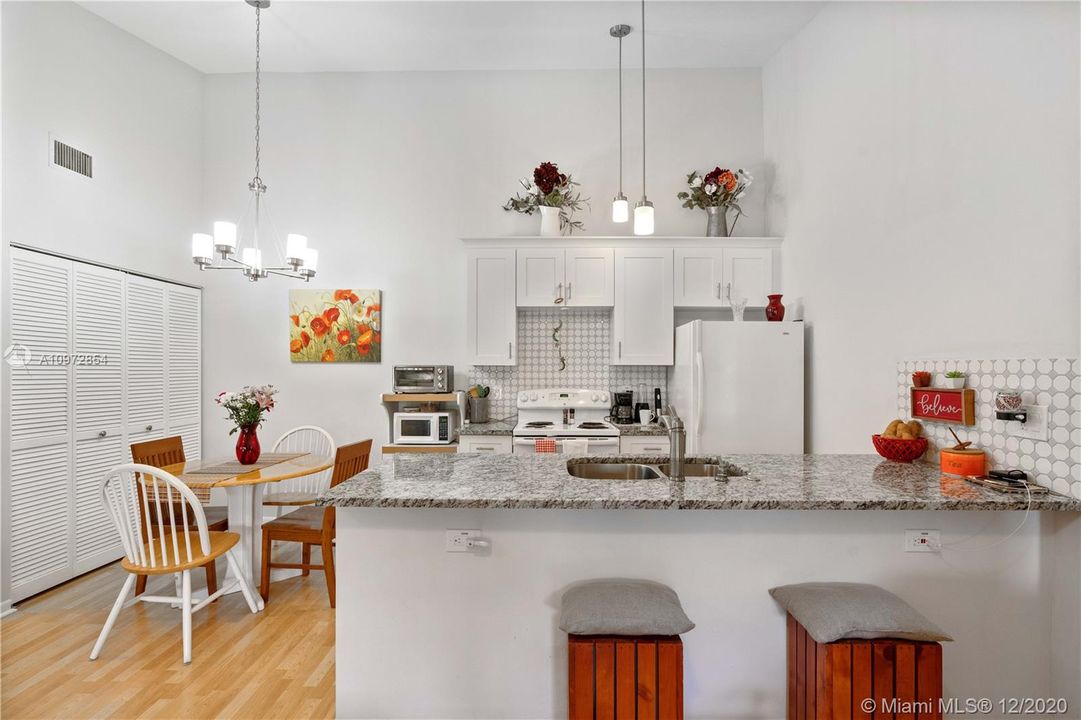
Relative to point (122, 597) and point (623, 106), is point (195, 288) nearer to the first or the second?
point (122, 597)

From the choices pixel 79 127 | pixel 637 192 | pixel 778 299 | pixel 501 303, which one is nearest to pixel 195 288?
pixel 79 127

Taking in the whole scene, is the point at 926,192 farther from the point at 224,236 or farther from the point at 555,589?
the point at 224,236

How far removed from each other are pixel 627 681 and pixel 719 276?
3.09 metres

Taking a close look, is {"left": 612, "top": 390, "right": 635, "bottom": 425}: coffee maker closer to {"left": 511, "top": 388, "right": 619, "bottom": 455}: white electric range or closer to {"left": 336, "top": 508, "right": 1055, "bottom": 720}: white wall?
{"left": 511, "top": 388, "right": 619, "bottom": 455}: white electric range

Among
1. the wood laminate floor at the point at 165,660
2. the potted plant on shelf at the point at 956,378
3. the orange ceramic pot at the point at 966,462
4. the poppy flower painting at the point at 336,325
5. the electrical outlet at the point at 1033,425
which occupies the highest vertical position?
the poppy flower painting at the point at 336,325

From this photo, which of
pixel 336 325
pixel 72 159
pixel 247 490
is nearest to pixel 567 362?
pixel 336 325

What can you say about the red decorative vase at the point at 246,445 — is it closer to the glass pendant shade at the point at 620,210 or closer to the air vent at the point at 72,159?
the air vent at the point at 72,159

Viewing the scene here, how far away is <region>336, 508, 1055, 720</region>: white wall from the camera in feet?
6.18

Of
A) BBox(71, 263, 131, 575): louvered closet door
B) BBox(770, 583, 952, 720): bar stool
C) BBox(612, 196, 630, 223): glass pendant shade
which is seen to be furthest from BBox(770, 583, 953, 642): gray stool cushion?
BBox(71, 263, 131, 575): louvered closet door

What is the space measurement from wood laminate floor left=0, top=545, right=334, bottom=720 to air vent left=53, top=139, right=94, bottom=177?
253cm

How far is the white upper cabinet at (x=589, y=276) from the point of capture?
4.06 meters

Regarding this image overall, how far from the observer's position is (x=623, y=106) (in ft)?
14.5

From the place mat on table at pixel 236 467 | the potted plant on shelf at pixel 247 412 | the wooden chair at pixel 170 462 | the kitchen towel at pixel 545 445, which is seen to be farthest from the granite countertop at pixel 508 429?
the wooden chair at pixel 170 462

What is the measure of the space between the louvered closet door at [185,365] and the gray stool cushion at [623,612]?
3774mm
